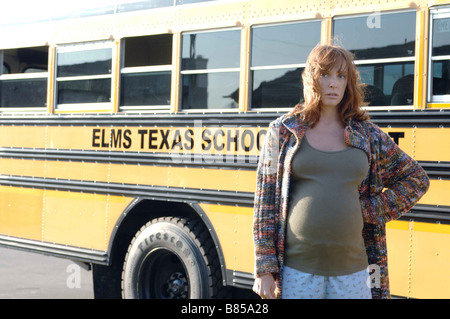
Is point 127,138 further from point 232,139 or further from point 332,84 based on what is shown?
point 332,84

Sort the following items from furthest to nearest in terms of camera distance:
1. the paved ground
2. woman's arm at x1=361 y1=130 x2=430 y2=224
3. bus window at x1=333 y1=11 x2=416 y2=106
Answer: the paved ground < bus window at x1=333 y1=11 x2=416 y2=106 < woman's arm at x1=361 y1=130 x2=430 y2=224

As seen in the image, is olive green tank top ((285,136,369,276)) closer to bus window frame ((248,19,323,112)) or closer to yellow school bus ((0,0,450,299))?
yellow school bus ((0,0,450,299))

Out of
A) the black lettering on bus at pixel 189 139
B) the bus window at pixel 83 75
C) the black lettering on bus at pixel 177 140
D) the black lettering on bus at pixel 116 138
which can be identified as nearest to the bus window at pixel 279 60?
the black lettering on bus at pixel 189 139

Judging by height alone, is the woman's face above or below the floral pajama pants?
above

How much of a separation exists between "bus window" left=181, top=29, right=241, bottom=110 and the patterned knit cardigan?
2065 mm

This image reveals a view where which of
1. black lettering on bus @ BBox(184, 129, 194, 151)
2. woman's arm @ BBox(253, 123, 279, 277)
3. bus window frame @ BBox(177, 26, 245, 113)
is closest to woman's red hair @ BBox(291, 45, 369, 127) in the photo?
woman's arm @ BBox(253, 123, 279, 277)

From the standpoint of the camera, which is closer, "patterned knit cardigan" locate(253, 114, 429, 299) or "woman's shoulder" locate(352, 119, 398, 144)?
"patterned knit cardigan" locate(253, 114, 429, 299)

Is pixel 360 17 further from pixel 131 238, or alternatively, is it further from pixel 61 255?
pixel 61 255

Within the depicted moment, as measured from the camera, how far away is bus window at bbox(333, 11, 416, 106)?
13.0ft

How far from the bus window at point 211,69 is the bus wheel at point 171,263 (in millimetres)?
876

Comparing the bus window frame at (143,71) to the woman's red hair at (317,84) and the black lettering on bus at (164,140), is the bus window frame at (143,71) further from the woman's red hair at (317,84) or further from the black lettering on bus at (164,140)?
the woman's red hair at (317,84)

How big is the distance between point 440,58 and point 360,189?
152 cm

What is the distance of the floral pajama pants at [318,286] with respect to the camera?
7.98ft

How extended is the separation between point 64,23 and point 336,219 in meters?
3.95
